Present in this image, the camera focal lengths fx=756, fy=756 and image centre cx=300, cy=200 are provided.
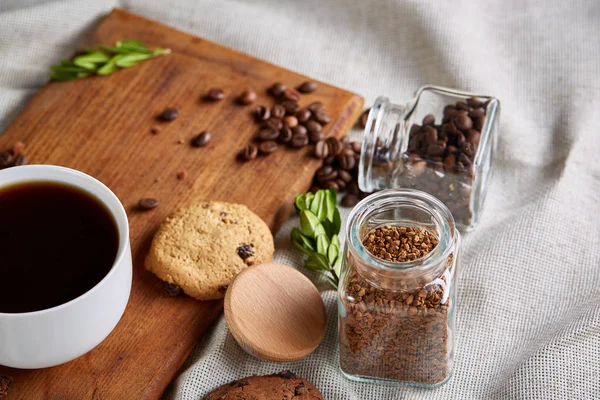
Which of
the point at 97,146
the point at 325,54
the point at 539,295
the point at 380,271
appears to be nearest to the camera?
the point at 380,271

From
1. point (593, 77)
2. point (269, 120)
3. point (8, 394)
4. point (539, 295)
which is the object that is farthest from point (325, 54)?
point (8, 394)

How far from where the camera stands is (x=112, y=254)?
1602mm

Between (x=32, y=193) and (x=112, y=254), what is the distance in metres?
0.25

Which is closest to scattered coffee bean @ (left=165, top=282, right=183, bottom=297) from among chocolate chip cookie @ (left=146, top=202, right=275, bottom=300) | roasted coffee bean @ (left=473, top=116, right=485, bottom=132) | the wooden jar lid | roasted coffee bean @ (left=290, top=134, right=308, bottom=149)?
chocolate chip cookie @ (left=146, top=202, right=275, bottom=300)

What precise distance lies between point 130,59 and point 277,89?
1.53ft

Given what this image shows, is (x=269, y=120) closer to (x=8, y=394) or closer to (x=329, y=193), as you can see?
(x=329, y=193)

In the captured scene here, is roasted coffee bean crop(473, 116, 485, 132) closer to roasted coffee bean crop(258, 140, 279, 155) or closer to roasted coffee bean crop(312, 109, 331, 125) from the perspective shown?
roasted coffee bean crop(312, 109, 331, 125)

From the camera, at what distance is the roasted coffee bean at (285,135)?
2166 mm

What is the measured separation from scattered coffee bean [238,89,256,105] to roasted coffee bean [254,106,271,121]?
4 centimetres

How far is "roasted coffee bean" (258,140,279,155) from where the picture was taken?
2131mm

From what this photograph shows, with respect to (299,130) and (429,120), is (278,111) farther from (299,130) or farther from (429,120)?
(429,120)

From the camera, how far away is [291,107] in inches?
87.5

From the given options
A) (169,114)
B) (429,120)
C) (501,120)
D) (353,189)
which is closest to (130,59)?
(169,114)

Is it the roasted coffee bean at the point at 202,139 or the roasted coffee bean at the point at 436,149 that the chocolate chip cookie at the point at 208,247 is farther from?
the roasted coffee bean at the point at 436,149
